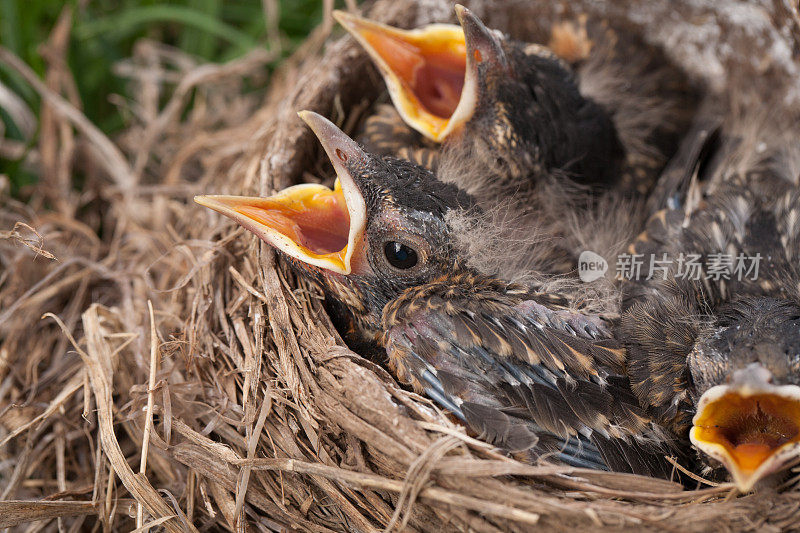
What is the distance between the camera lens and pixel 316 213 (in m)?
1.17

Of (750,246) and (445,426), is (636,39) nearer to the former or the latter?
(750,246)

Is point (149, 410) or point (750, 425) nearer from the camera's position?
point (750, 425)

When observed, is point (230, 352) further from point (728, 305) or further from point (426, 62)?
point (728, 305)

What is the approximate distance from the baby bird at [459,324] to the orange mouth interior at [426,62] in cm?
30

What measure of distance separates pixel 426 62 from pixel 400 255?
501 mm

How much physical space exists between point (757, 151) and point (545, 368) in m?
0.90

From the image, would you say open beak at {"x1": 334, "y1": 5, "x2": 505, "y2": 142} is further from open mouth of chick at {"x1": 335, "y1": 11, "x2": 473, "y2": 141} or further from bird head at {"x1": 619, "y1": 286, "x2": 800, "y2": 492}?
bird head at {"x1": 619, "y1": 286, "x2": 800, "y2": 492}

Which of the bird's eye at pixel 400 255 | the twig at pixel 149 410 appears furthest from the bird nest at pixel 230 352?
the bird's eye at pixel 400 255

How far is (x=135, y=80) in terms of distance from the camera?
2.03m

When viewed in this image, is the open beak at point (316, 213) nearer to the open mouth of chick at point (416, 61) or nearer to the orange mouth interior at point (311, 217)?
the orange mouth interior at point (311, 217)

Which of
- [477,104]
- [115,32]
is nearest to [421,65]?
Result: [477,104]

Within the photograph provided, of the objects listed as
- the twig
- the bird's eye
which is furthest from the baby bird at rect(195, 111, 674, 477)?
the twig

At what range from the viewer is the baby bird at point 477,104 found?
4.17ft

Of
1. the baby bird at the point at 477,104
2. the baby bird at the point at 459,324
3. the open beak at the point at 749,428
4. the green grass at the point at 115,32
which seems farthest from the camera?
the green grass at the point at 115,32
